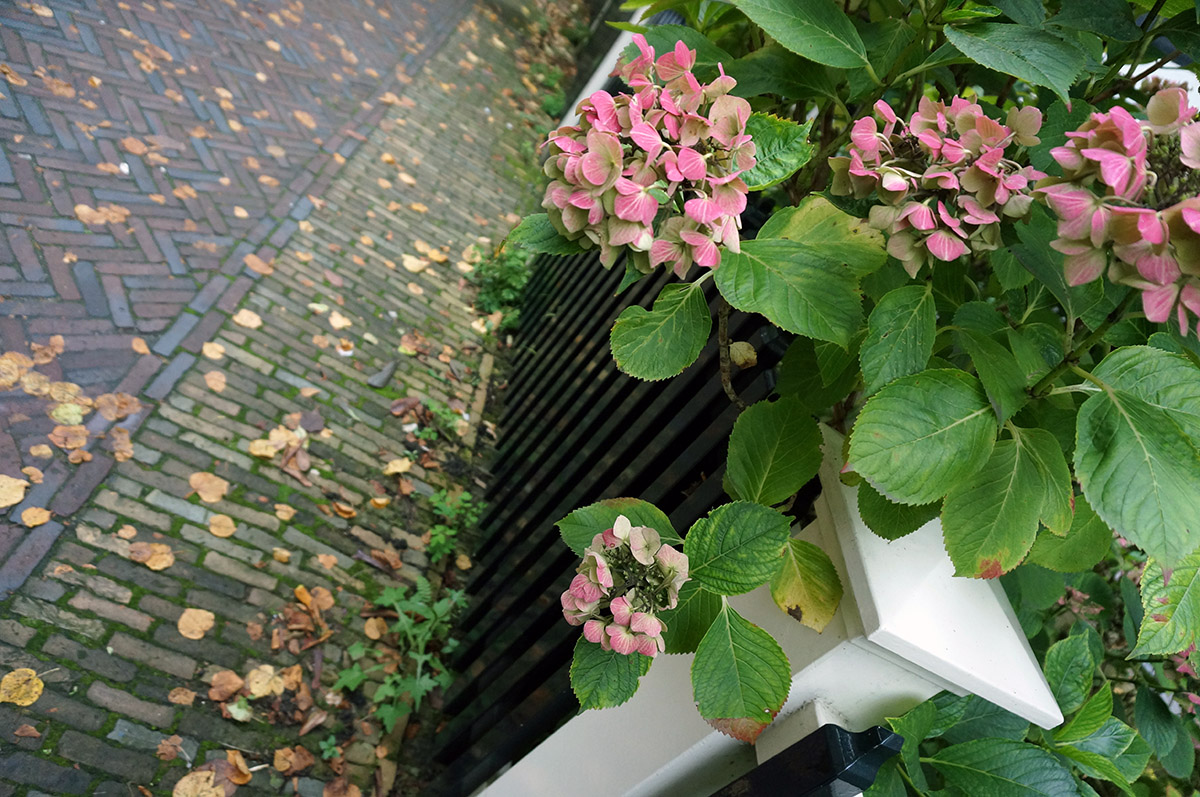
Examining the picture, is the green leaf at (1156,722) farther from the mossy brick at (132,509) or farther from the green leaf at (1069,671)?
the mossy brick at (132,509)

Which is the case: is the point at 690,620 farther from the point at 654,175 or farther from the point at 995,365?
the point at 654,175

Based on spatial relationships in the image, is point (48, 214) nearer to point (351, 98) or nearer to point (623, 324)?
point (351, 98)

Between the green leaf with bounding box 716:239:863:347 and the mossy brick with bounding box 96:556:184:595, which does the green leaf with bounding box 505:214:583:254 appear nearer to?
the green leaf with bounding box 716:239:863:347

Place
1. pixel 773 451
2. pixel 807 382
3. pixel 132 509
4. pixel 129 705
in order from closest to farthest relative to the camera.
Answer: pixel 773 451 < pixel 807 382 < pixel 129 705 < pixel 132 509

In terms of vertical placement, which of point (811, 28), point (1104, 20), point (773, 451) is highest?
point (1104, 20)

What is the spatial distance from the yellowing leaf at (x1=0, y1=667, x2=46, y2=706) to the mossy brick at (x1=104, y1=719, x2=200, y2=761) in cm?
25

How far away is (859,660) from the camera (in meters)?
1.20

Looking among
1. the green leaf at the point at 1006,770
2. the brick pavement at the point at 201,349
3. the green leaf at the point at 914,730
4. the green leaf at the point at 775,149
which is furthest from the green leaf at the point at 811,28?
the brick pavement at the point at 201,349

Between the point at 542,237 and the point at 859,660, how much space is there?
0.85m

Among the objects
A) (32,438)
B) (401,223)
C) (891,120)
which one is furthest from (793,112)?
(401,223)

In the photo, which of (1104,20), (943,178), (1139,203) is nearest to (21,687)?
(943,178)

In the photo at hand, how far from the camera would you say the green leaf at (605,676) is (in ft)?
3.50

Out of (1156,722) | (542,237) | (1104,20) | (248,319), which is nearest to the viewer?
(542,237)

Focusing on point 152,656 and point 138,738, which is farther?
point 152,656
